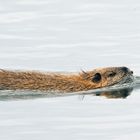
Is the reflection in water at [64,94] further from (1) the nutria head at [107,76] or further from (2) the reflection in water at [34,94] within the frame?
(1) the nutria head at [107,76]

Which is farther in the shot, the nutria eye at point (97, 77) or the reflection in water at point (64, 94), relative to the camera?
the nutria eye at point (97, 77)

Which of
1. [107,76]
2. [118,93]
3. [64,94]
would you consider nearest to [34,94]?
[64,94]

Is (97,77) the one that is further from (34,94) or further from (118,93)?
(34,94)

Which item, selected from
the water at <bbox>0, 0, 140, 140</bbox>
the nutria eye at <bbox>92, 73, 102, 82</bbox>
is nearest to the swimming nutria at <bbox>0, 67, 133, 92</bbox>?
the nutria eye at <bbox>92, 73, 102, 82</bbox>

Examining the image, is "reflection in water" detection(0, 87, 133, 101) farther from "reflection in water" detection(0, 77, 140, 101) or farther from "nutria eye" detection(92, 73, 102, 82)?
"nutria eye" detection(92, 73, 102, 82)

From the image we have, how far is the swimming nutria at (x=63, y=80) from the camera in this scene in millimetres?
22500

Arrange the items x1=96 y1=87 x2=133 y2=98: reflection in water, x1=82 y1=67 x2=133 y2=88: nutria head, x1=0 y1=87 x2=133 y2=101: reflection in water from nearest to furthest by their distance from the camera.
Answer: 1. x1=0 y1=87 x2=133 y2=101: reflection in water
2. x1=82 y1=67 x2=133 y2=88: nutria head
3. x1=96 y1=87 x2=133 y2=98: reflection in water

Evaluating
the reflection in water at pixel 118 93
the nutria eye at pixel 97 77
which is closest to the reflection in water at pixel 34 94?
the reflection in water at pixel 118 93

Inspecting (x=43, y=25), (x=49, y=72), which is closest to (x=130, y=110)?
(x=49, y=72)

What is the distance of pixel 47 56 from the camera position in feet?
85.4

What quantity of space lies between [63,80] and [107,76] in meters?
1.04

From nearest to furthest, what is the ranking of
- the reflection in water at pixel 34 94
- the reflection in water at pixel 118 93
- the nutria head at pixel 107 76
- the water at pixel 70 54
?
1. the water at pixel 70 54
2. the reflection in water at pixel 34 94
3. the nutria head at pixel 107 76
4. the reflection in water at pixel 118 93

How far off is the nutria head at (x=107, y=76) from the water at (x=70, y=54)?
0.44 m

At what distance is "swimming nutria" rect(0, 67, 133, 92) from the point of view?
2250cm
